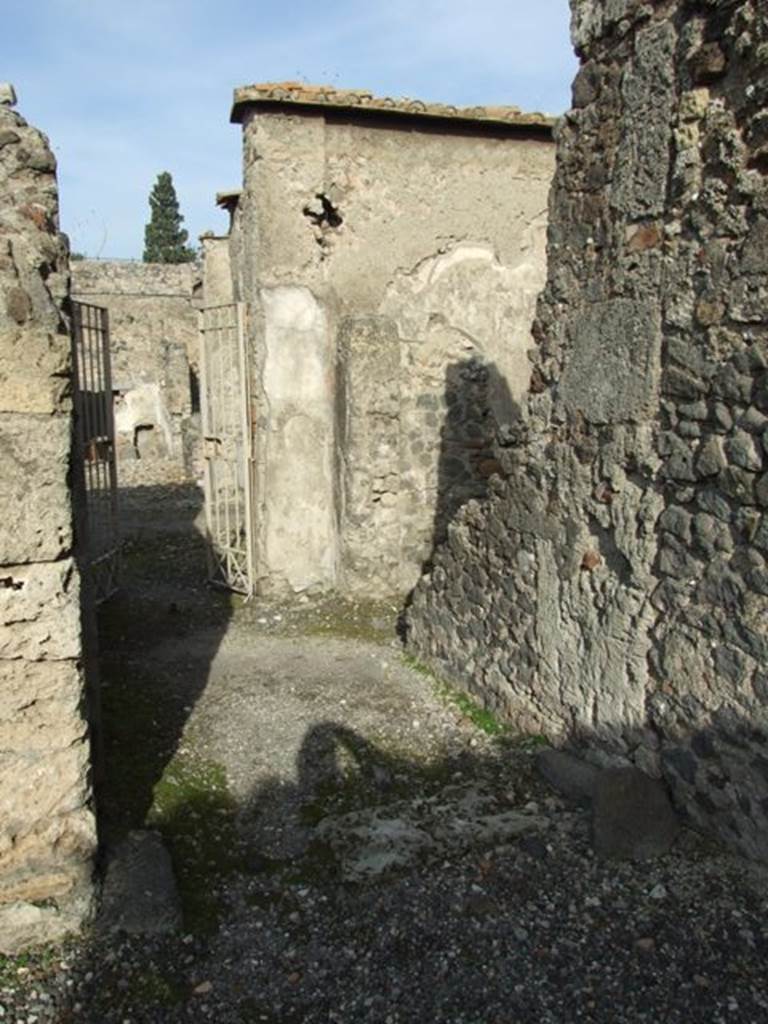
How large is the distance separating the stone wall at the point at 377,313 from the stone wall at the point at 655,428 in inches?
105

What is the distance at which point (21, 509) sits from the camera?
2674 mm

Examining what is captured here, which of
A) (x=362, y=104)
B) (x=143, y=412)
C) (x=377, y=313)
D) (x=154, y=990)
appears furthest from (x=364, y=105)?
(x=143, y=412)

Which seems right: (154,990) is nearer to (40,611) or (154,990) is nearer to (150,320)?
(40,611)

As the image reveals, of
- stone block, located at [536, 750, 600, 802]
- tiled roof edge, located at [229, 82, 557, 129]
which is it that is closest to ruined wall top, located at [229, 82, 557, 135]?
tiled roof edge, located at [229, 82, 557, 129]

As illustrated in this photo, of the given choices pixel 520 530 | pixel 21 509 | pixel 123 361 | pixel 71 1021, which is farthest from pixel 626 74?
pixel 123 361

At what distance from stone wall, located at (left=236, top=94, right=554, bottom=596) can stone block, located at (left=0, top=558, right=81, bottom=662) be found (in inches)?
174

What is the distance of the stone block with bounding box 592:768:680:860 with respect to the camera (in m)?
3.29

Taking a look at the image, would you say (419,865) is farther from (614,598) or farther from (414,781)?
(614,598)

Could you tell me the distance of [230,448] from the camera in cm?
773

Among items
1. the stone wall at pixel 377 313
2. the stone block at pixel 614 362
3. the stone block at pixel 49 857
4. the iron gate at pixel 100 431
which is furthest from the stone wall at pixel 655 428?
the iron gate at pixel 100 431

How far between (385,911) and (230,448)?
533 cm

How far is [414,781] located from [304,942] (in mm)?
1326

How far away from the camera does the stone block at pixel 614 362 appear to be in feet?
11.9

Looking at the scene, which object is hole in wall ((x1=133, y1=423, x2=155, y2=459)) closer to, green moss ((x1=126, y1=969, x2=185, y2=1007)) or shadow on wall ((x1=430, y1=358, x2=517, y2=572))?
shadow on wall ((x1=430, y1=358, x2=517, y2=572))
